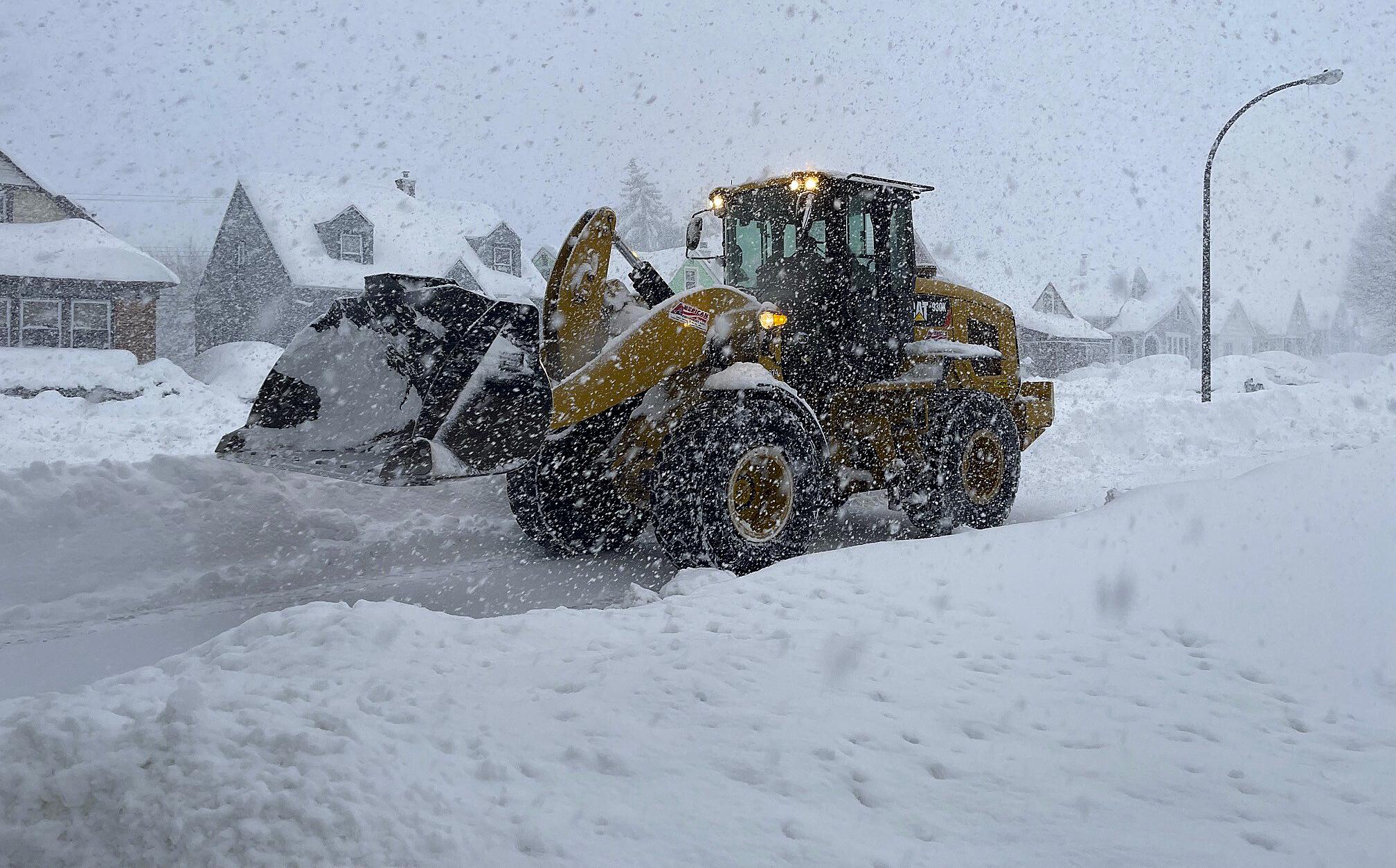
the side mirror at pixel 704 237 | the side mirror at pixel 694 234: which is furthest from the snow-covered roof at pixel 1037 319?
the side mirror at pixel 694 234

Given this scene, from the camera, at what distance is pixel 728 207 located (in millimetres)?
7473

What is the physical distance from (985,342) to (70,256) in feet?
78.4

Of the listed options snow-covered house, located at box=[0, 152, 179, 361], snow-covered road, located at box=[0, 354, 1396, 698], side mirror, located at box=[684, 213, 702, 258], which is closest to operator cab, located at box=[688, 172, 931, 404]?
side mirror, located at box=[684, 213, 702, 258]

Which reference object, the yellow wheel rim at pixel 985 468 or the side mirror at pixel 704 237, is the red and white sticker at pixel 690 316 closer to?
the side mirror at pixel 704 237

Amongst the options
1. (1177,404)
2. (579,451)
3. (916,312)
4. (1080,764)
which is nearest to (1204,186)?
(1177,404)

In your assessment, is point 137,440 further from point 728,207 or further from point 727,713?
point 727,713

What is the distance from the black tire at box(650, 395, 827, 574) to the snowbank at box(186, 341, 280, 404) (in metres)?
19.5

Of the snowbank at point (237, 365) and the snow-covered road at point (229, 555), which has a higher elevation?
the snowbank at point (237, 365)

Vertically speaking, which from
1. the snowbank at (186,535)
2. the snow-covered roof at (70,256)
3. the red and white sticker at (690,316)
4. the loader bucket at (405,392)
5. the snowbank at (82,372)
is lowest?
the snowbank at (186,535)

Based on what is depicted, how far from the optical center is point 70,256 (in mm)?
23859

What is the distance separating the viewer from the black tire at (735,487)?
566 centimetres

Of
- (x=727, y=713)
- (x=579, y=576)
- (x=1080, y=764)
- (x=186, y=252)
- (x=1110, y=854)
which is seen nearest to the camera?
(x=1110, y=854)

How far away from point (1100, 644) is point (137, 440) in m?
13.6

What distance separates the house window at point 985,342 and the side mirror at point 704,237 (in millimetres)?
2394
